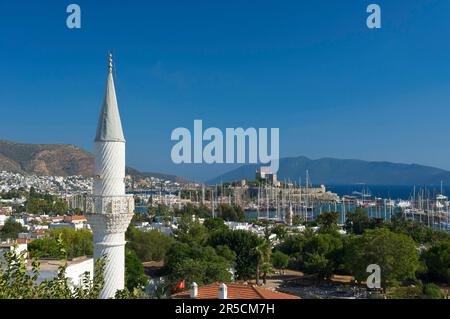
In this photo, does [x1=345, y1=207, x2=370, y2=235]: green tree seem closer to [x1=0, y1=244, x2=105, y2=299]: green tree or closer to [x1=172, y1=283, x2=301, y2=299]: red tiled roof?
[x1=172, y1=283, x2=301, y2=299]: red tiled roof

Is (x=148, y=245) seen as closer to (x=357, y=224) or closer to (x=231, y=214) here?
(x=357, y=224)

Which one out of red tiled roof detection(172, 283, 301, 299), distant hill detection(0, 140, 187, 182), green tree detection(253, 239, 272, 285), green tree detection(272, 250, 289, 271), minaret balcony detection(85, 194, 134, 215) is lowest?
green tree detection(272, 250, 289, 271)

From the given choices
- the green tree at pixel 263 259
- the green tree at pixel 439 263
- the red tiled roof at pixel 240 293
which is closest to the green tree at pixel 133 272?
the red tiled roof at pixel 240 293

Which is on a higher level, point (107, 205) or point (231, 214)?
point (107, 205)

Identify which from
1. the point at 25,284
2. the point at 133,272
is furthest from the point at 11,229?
the point at 25,284

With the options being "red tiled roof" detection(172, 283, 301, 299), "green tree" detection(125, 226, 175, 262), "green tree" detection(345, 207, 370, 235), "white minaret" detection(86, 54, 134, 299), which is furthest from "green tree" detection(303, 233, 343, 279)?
"white minaret" detection(86, 54, 134, 299)
